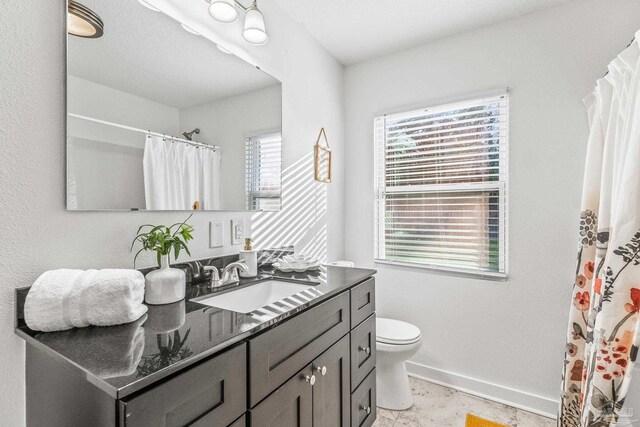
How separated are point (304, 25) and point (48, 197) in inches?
71.7

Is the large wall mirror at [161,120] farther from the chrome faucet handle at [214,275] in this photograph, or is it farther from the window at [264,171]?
the chrome faucet handle at [214,275]

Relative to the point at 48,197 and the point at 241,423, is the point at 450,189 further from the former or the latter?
the point at 48,197

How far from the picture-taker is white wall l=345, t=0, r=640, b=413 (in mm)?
1793

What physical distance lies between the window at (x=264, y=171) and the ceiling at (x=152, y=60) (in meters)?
0.30

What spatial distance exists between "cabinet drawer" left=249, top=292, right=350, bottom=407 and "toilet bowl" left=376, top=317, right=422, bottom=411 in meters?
0.63

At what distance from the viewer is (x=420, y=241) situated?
7.63 ft

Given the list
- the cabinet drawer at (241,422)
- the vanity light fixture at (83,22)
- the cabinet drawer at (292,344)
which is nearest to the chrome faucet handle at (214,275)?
the cabinet drawer at (292,344)

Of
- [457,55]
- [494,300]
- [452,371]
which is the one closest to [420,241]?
[494,300]

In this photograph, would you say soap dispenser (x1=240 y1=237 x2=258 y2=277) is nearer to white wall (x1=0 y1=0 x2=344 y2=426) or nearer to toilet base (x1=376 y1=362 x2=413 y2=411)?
white wall (x1=0 y1=0 x2=344 y2=426)

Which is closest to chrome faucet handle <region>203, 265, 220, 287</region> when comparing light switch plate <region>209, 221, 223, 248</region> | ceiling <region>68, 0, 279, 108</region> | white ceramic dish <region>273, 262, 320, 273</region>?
light switch plate <region>209, 221, 223, 248</region>

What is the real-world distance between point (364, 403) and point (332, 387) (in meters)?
0.43

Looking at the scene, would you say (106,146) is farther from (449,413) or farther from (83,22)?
(449,413)


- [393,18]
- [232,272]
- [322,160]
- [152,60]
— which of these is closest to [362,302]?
[232,272]

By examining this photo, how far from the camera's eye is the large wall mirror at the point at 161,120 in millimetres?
1038
